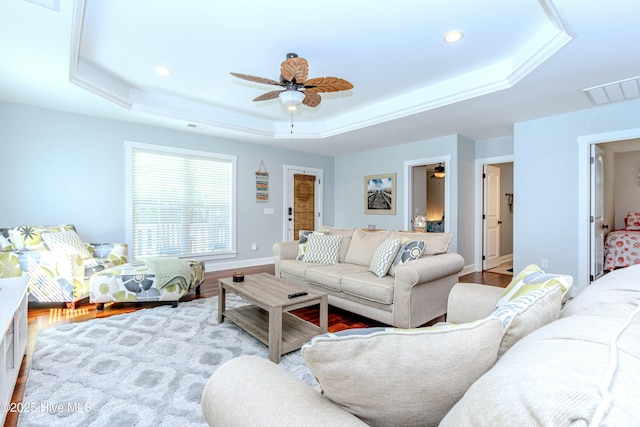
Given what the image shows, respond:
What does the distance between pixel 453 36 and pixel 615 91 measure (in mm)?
2027

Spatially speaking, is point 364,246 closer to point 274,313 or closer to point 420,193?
point 274,313

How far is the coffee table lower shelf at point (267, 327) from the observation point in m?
2.29

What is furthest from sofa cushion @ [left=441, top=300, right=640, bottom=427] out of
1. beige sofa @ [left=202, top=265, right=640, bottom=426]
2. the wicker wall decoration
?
the wicker wall decoration

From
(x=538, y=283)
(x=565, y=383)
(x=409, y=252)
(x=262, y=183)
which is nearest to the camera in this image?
(x=565, y=383)

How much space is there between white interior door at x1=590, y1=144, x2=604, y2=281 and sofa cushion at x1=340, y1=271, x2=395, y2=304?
3.00 metres

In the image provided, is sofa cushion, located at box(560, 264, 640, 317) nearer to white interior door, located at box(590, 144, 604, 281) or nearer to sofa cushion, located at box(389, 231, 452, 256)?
sofa cushion, located at box(389, 231, 452, 256)

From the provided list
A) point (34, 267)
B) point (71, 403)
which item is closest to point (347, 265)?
point (71, 403)

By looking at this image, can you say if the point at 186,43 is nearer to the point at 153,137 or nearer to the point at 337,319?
the point at 153,137

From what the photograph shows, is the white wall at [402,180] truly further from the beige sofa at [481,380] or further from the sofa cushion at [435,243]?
the beige sofa at [481,380]

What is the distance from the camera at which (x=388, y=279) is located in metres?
2.85

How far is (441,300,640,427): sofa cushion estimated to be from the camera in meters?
0.39

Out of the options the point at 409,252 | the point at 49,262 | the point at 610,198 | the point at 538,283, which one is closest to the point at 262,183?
the point at 49,262

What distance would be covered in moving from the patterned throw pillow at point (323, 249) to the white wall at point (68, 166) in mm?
2897

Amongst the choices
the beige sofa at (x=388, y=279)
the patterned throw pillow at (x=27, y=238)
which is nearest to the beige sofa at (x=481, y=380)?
the beige sofa at (x=388, y=279)
